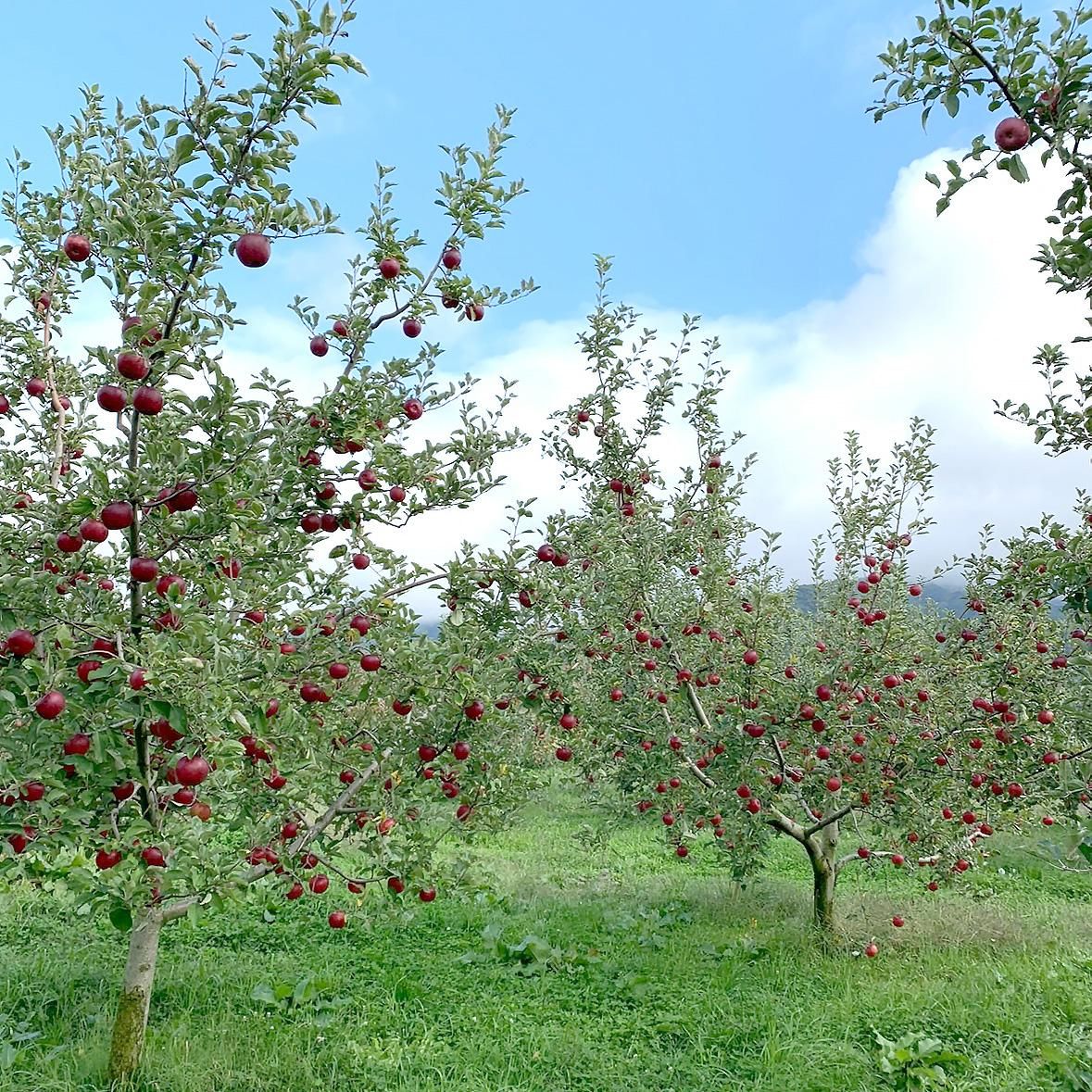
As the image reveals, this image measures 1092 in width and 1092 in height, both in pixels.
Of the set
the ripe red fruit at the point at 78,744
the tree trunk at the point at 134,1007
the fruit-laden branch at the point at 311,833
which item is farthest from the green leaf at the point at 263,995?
the ripe red fruit at the point at 78,744

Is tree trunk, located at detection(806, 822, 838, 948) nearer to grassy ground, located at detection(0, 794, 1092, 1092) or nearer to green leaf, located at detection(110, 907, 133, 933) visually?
grassy ground, located at detection(0, 794, 1092, 1092)

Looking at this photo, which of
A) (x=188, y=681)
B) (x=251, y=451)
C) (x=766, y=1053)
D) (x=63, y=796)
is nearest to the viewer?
(x=188, y=681)

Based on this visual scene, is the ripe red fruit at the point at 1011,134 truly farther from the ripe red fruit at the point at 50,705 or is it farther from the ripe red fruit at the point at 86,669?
the ripe red fruit at the point at 50,705

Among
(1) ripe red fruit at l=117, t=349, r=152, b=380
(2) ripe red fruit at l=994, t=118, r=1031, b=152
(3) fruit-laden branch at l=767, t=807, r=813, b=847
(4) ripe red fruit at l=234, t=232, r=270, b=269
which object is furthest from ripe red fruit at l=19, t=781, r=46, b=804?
(3) fruit-laden branch at l=767, t=807, r=813, b=847

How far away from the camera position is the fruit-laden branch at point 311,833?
3.82 m

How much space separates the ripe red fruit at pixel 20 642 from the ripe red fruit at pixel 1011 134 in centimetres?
352

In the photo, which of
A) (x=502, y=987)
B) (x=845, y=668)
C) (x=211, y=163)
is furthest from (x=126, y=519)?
(x=845, y=668)

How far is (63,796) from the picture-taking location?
332 cm

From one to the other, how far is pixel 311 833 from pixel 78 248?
111 inches

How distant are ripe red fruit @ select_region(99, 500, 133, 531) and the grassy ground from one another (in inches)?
104

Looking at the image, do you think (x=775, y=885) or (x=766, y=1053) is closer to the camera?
(x=766, y=1053)

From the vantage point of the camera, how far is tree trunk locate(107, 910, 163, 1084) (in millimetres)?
4105

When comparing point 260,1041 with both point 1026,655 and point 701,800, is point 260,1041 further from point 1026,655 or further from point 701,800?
point 1026,655

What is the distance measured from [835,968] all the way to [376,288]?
526 centimetres
